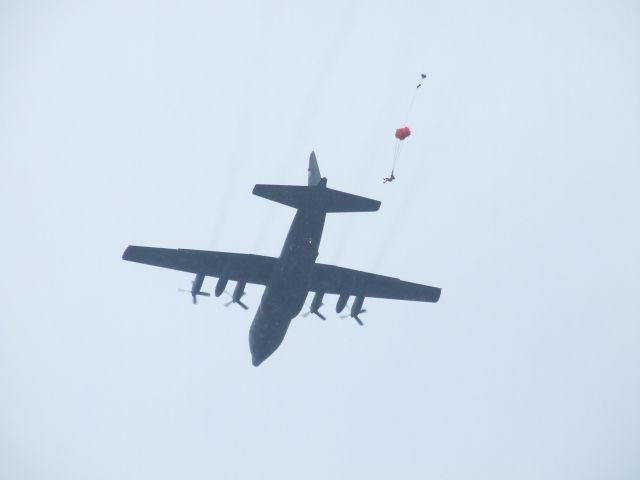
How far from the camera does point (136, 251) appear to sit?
3200cm

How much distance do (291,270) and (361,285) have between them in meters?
7.31

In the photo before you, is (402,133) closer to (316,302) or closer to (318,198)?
(318,198)

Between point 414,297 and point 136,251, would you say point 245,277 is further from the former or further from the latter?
point 414,297

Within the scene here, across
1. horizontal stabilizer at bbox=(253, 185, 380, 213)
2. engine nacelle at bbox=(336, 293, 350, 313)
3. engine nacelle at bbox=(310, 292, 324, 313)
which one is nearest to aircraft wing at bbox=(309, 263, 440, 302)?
engine nacelle at bbox=(336, 293, 350, 313)

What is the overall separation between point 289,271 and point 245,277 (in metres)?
4.64

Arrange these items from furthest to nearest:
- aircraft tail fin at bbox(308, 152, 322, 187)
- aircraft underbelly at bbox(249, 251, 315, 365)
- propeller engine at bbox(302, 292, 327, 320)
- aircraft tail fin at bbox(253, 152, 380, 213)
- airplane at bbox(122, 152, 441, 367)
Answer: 1. aircraft tail fin at bbox(308, 152, 322, 187)
2. propeller engine at bbox(302, 292, 327, 320)
3. aircraft underbelly at bbox(249, 251, 315, 365)
4. airplane at bbox(122, 152, 441, 367)
5. aircraft tail fin at bbox(253, 152, 380, 213)

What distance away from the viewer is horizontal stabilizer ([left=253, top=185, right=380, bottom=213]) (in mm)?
28359

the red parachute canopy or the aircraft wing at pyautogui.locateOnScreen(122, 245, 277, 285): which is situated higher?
the red parachute canopy

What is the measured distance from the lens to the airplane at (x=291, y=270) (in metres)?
28.8

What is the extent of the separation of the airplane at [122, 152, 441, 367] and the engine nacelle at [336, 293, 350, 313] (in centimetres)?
2

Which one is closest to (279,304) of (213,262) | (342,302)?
(213,262)

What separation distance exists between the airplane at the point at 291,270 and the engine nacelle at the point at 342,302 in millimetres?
19

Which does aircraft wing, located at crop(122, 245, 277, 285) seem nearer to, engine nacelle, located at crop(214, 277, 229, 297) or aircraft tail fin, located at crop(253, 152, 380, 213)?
engine nacelle, located at crop(214, 277, 229, 297)

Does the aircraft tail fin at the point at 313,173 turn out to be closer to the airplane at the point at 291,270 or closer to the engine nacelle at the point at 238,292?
the airplane at the point at 291,270
